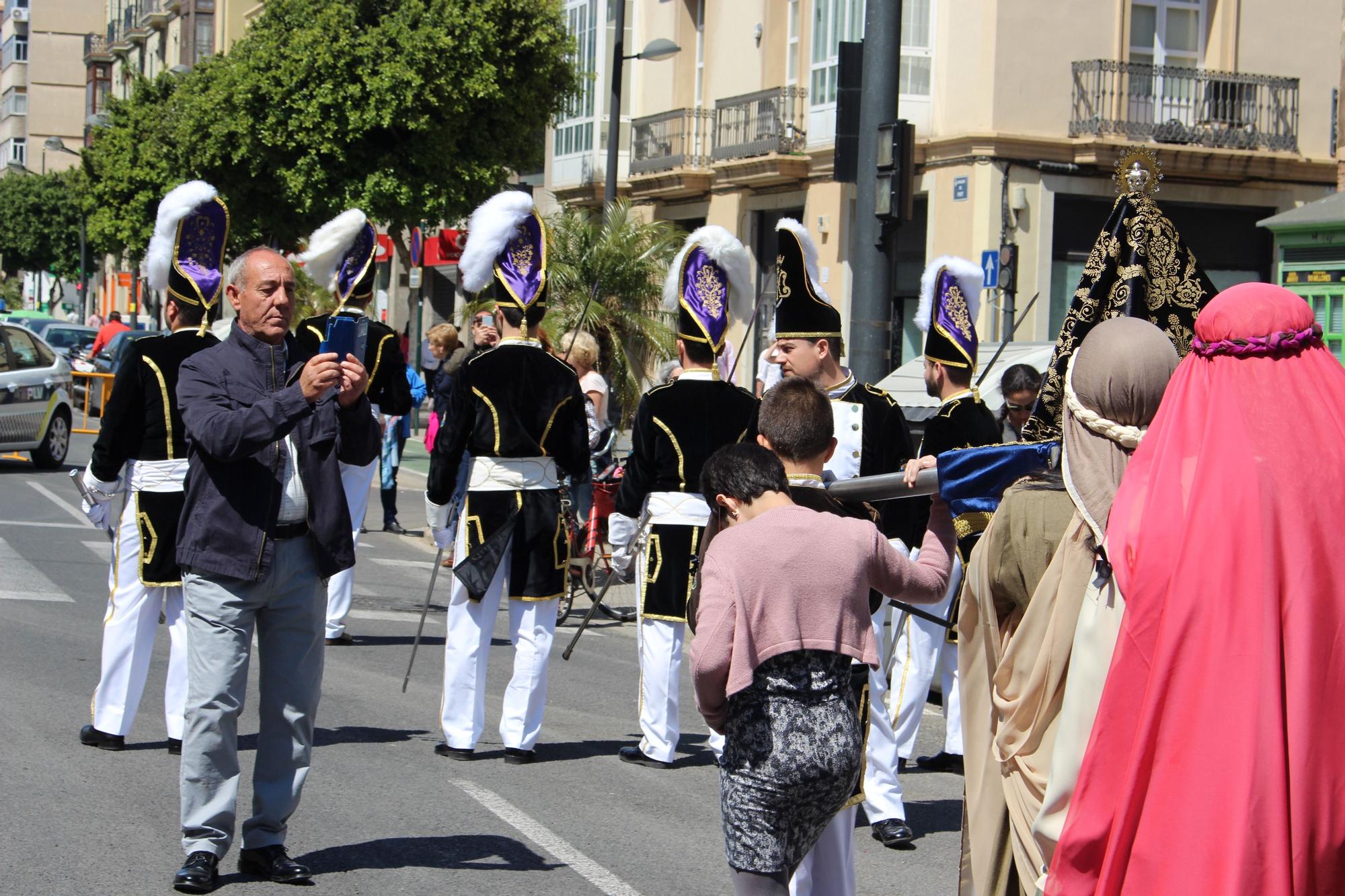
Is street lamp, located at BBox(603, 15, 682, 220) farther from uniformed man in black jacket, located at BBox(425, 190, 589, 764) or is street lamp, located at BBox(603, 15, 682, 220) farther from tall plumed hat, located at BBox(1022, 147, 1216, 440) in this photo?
tall plumed hat, located at BBox(1022, 147, 1216, 440)

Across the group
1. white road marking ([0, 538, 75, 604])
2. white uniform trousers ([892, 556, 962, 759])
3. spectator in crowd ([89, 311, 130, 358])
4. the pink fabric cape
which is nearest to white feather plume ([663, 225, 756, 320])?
white uniform trousers ([892, 556, 962, 759])

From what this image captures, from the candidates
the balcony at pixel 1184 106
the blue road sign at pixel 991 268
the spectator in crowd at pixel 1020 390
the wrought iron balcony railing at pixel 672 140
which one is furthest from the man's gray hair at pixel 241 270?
the wrought iron balcony railing at pixel 672 140

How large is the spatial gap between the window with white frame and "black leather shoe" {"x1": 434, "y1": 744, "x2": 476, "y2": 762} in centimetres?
2539

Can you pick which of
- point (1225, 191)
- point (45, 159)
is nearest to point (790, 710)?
point (1225, 191)

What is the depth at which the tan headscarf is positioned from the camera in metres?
3.61

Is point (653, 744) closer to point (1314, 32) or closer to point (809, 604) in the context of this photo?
point (809, 604)

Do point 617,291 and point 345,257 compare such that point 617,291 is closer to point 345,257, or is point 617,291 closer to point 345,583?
point 345,583

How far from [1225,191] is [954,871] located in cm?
1998

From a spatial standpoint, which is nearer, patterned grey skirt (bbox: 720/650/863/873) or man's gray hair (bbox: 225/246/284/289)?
patterned grey skirt (bbox: 720/650/863/873)

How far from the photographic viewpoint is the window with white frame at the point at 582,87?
32.8 meters

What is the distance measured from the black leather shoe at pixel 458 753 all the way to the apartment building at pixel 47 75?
3932 inches

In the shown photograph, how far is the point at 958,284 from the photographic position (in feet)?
24.0

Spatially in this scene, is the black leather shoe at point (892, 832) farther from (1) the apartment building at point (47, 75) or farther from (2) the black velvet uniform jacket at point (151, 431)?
(1) the apartment building at point (47, 75)

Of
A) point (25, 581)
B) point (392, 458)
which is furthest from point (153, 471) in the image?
point (392, 458)
